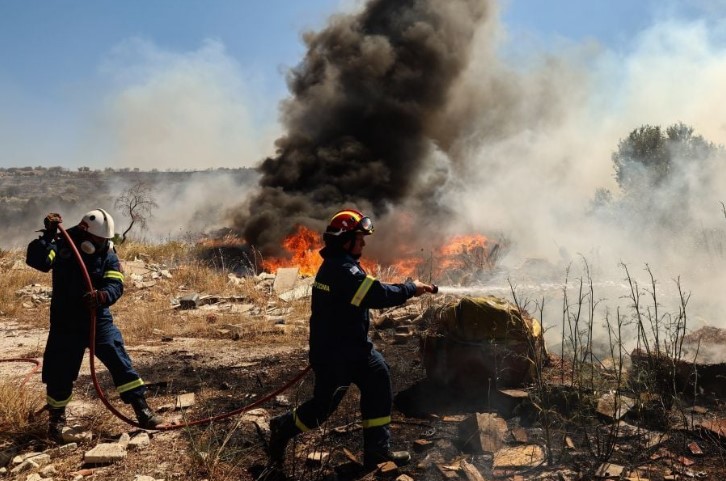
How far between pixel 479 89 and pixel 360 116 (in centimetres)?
593

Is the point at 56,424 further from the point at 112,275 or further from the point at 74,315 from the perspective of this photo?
the point at 112,275

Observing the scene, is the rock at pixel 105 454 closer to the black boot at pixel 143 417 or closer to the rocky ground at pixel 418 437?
the rocky ground at pixel 418 437

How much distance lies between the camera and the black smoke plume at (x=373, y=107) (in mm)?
17500

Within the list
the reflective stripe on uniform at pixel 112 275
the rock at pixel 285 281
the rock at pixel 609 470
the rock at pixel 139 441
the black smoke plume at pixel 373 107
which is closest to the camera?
the rock at pixel 609 470

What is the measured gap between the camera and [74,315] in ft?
12.5

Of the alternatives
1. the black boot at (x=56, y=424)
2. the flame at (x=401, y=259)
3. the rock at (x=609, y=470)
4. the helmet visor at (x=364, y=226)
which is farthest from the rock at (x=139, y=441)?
the flame at (x=401, y=259)

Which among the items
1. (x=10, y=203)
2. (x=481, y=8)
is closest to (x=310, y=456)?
(x=481, y=8)

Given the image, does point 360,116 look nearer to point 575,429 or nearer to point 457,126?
point 457,126

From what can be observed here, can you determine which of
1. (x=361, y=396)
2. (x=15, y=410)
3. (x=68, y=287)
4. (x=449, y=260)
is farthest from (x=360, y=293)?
(x=449, y=260)

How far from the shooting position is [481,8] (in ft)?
69.1

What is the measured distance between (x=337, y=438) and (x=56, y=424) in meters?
2.24

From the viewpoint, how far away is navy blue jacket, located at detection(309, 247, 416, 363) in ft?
10.7

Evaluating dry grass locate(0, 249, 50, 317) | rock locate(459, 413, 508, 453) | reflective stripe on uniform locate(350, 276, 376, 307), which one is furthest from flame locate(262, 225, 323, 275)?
reflective stripe on uniform locate(350, 276, 376, 307)

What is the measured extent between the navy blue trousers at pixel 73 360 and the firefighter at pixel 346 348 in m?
1.37
